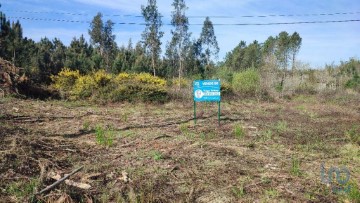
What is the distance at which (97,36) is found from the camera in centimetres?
4306

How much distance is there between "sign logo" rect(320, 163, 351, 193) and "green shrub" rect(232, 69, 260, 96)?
16.2 m

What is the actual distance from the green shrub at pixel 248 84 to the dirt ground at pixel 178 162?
12.2m

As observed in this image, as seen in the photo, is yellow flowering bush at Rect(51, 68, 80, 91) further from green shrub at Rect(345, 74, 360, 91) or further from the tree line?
green shrub at Rect(345, 74, 360, 91)

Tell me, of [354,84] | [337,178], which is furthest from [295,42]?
[337,178]

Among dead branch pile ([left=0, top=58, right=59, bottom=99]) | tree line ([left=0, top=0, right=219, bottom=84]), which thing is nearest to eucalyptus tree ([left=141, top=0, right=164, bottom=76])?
tree line ([left=0, top=0, right=219, bottom=84])

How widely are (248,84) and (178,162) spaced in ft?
55.2

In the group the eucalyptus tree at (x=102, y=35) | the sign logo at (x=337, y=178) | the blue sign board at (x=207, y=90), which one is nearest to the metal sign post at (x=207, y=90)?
the blue sign board at (x=207, y=90)

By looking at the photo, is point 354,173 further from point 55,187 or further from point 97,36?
point 97,36

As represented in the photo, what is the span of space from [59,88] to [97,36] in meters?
28.2

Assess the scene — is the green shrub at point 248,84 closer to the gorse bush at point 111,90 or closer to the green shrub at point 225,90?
the green shrub at point 225,90

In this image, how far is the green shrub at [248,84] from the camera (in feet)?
71.3

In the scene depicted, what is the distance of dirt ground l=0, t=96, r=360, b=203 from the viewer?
4.33 metres

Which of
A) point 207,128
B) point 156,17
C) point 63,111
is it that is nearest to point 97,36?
point 156,17

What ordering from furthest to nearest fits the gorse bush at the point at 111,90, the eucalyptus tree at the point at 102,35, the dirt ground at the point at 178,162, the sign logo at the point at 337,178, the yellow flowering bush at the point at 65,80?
the eucalyptus tree at the point at 102,35
the yellow flowering bush at the point at 65,80
the gorse bush at the point at 111,90
the sign logo at the point at 337,178
the dirt ground at the point at 178,162
